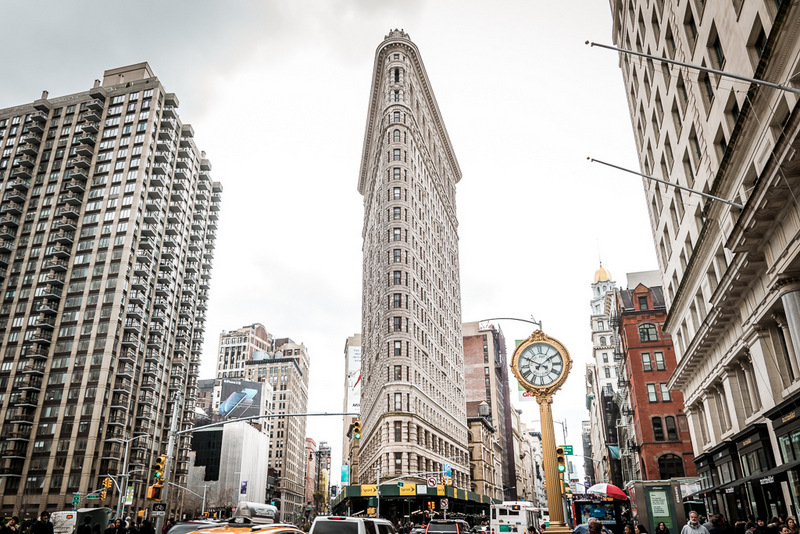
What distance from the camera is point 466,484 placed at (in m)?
98.1

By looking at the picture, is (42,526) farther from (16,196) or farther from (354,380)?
(354,380)

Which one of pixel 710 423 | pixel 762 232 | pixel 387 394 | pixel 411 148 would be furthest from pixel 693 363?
pixel 411 148

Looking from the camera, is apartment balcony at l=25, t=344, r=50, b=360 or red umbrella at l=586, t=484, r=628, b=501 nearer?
red umbrella at l=586, t=484, r=628, b=501

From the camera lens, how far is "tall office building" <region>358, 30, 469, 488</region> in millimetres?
73812

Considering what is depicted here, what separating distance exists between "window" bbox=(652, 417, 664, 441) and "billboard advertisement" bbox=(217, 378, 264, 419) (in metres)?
111

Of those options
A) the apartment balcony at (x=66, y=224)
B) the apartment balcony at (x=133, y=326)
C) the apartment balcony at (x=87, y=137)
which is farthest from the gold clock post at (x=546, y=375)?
the apartment balcony at (x=87, y=137)

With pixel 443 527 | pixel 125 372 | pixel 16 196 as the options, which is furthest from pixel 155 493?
pixel 16 196

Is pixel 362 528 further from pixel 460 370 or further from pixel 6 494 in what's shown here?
pixel 460 370

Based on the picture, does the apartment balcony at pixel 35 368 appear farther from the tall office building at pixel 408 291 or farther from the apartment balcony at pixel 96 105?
the tall office building at pixel 408 291

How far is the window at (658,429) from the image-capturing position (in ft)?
192

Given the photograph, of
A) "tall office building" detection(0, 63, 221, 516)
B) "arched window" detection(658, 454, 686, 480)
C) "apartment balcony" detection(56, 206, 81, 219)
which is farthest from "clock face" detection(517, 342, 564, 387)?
"apartment balcony" detection(56, 206, 81, 219)

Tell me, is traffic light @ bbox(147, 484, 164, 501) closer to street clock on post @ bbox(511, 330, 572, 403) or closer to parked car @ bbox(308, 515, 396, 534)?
parked car @ bbox(308, 515, 396, 534)

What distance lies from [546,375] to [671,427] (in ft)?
139

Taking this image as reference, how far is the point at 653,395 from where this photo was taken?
197ft
